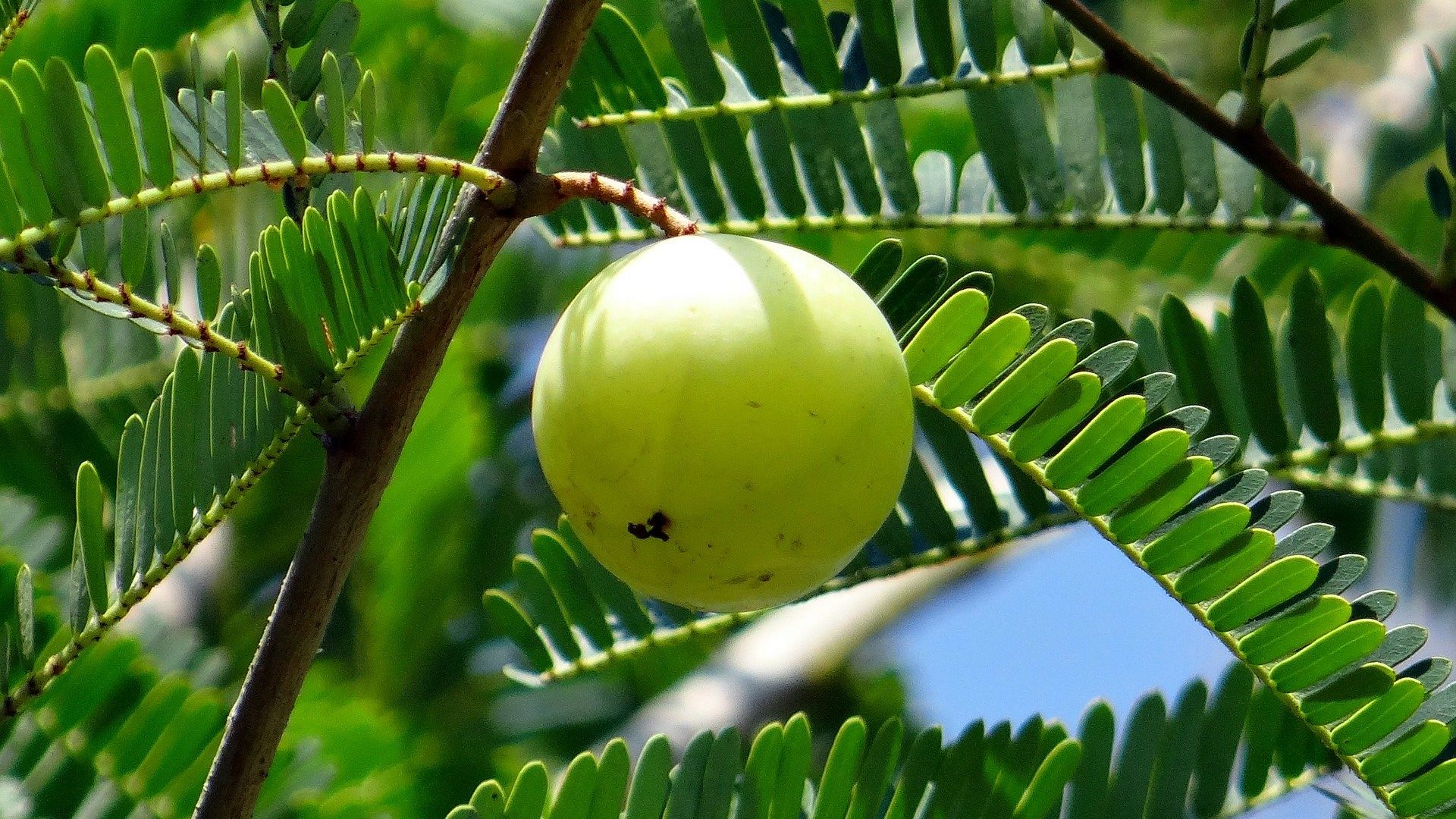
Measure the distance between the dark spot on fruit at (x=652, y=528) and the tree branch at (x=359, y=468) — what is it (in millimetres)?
166

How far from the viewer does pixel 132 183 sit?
83 centimetres

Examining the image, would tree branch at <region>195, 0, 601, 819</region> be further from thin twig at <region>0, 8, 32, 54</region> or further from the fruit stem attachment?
thin twig at <region>0, 8, 32, 54</region>

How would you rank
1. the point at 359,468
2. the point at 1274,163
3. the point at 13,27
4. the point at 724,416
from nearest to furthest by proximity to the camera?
1. the point at 724,416
2. the point at 359,468
3. the point at 13,27
4. the point at 1274,163

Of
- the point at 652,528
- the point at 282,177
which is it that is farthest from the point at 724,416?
the point at 282,177

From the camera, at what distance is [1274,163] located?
112 cm

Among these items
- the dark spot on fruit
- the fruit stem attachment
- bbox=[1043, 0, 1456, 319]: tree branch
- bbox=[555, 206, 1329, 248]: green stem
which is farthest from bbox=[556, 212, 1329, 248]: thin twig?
the dark spot on fruit

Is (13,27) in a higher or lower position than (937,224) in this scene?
higher

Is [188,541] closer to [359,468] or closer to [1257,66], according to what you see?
[359,468]

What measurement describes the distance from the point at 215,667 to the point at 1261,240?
163cm

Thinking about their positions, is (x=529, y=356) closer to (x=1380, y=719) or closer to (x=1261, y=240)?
(x=1261, y=240)

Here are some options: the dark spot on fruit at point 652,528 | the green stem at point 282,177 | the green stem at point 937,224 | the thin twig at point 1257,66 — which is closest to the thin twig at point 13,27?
the green stem at point 282,177

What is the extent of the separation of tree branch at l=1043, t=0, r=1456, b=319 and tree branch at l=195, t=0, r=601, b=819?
452 mm

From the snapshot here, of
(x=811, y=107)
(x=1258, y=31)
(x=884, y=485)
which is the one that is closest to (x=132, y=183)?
(x=884, y=485)

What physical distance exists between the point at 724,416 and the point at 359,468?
25cm
